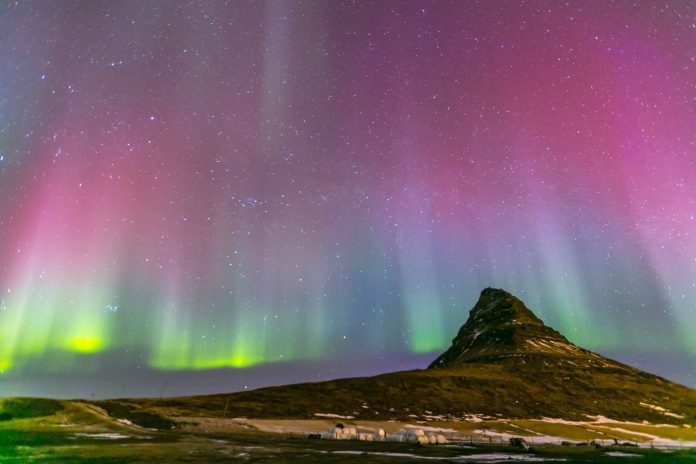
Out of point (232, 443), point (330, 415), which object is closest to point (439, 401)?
point (330, 415)

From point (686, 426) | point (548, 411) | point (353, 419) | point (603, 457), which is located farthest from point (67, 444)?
point (686, 426)

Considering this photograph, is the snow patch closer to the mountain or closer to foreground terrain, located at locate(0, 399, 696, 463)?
the mountain

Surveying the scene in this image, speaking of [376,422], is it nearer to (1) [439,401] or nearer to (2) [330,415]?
(2) [330,415]

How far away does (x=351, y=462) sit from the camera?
4953cm

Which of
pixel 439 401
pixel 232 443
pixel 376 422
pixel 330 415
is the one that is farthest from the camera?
pixel 439 401

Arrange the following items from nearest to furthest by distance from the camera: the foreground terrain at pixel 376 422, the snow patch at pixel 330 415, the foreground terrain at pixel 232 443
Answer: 1. the foreground terrain at pixel 232 443
2. the foreground terrain at pixel 376 422
3. the snow patch at pixel 330 415

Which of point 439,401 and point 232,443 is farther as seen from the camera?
point 439,401

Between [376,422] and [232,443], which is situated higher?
[376,422]

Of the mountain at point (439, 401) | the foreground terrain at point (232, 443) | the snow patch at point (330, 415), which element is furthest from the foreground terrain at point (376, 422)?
the snow patch at point (330, 415)

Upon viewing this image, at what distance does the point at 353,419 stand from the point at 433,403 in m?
41.4

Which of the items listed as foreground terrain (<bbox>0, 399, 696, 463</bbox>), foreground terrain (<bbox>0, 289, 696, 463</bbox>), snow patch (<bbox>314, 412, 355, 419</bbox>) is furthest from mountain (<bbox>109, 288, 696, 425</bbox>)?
foreground terrain (<bbox>0, 399, 696, 463</bbox>)

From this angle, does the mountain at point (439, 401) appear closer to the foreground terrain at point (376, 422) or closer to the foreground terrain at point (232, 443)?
the foreground terrain at point (376, 422)

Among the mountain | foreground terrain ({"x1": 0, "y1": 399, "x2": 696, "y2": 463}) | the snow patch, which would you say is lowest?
foreground terrain ({"x1": 0, "y1": 399, "x2": 696, "y2": 463})

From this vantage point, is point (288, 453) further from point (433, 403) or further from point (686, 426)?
point (686, 426)
